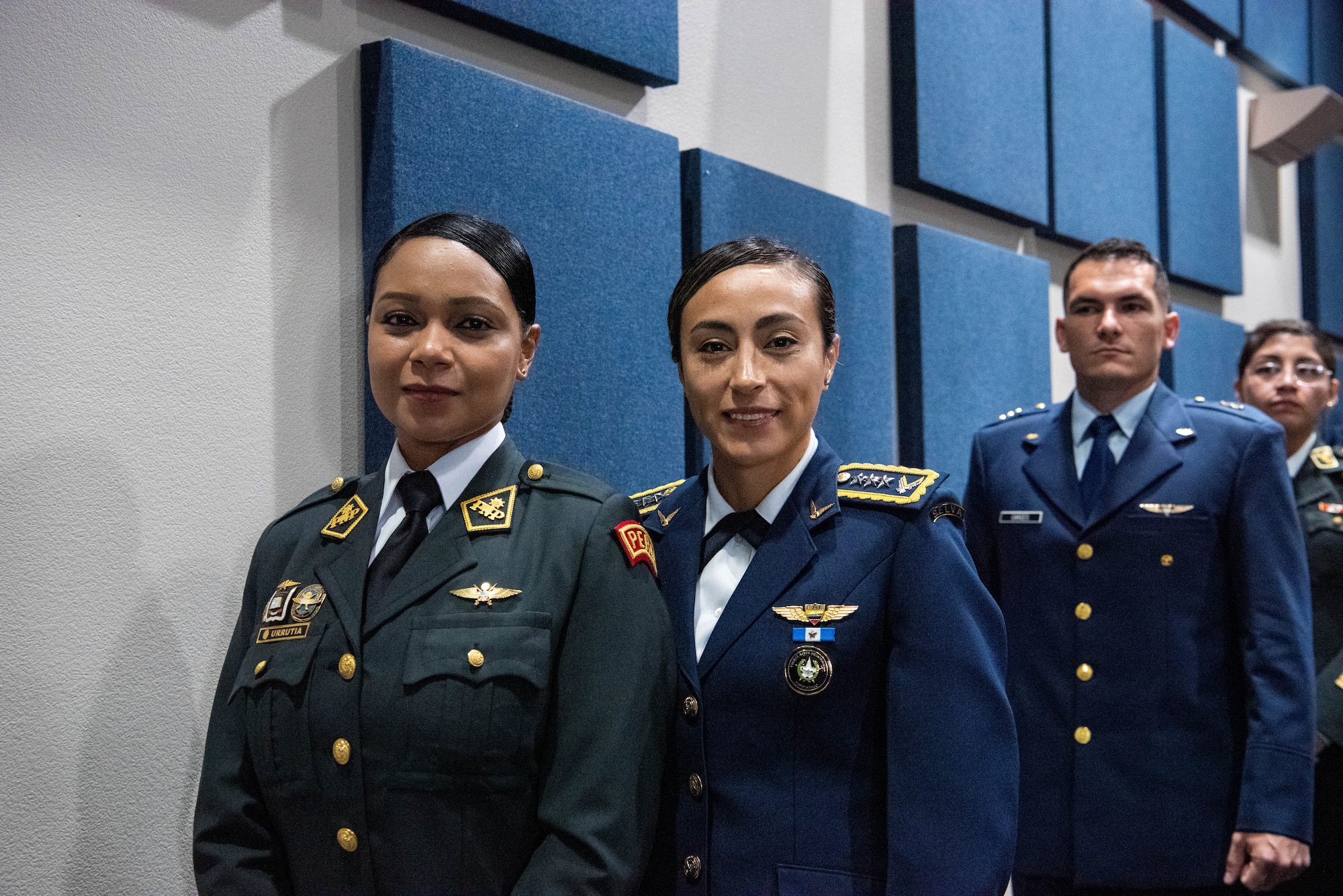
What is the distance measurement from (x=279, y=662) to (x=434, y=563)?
185 mm

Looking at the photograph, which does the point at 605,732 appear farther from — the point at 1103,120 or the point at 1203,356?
the point at 1203,356

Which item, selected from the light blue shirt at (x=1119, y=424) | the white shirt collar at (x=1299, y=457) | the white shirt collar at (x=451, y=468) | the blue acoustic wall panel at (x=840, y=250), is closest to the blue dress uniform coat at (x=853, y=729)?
the white shirt collar at (x=451, y=468)


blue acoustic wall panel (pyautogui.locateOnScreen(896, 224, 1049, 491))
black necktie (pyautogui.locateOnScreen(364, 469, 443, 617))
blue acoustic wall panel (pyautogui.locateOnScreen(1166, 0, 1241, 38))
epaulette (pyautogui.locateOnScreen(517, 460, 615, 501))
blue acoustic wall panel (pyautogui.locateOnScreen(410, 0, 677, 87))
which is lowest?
black necktie (pyautogui.locateOnScreen(364, 469, 443, 617))

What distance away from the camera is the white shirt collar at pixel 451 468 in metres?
1.34

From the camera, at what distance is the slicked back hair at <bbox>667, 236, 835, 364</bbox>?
1.39 m

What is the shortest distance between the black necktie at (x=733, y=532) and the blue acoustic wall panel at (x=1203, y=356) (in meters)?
2.79

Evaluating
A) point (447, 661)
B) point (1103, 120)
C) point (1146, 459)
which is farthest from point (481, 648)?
point (1103, 120)

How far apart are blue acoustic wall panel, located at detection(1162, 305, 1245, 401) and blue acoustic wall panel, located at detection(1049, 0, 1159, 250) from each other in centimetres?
30

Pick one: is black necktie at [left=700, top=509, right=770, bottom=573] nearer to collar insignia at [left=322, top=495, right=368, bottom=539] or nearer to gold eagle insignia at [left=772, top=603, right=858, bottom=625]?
gold eagle insignia at [left=772, top=603, right=858, bottom=625]

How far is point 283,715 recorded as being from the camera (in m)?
1.25

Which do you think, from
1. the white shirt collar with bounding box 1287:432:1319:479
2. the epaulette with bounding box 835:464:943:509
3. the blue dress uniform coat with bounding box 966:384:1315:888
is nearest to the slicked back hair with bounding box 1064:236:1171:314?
the blue dress uniform coat with bounding box 966:384:1315:888

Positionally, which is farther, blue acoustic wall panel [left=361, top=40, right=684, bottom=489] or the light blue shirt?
the light blue shirt

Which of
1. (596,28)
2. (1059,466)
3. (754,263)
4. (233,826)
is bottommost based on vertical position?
(233,826)

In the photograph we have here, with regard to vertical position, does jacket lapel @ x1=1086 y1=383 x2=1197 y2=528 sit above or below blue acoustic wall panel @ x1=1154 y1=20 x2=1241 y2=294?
below
